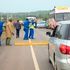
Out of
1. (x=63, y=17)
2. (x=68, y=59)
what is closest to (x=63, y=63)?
(x=68, y=59)

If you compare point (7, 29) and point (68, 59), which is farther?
point (7, 29)

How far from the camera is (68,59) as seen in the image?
8555 millimetres

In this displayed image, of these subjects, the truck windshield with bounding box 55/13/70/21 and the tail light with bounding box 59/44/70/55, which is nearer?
the tail light with bounding box 59/44/70/55

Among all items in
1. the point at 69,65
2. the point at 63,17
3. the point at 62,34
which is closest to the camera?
the point at 69,65

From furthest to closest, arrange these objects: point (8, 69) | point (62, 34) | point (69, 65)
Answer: point (8, 69) → point (62, 34) → point (69, 65)

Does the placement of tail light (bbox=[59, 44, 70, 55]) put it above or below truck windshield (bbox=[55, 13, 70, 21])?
above

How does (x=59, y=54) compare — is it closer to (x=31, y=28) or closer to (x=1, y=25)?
(x=1, y=25)

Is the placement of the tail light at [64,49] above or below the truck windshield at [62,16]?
above

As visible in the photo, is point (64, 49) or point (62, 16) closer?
point (64, 49)

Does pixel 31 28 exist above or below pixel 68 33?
below

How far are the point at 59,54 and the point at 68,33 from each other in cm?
61

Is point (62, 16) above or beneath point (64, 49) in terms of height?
beneath

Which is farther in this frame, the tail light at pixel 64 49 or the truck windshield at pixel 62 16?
the truck windshield at pixel 62 16

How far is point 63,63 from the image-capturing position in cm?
855
